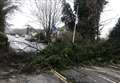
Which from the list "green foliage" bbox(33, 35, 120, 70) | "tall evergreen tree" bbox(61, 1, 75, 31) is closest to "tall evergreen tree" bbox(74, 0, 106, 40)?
"tall evergreen tree" bbox(61, 1, 75, 31)

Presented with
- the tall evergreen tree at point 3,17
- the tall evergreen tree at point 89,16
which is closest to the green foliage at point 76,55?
the tall evergreen tree at point 3,17

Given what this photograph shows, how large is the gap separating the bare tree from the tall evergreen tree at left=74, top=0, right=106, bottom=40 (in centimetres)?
984

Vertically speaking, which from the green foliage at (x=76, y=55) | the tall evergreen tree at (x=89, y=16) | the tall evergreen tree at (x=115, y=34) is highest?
the tall evergreen tree at (x=89, y=16)

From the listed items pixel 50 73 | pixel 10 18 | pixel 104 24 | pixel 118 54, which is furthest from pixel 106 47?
pixel 10 18

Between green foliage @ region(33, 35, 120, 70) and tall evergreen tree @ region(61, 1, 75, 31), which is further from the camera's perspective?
tall evergreen tree @ region(61, 1, 75, 31)

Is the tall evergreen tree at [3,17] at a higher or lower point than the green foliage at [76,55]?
higher

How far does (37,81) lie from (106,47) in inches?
333

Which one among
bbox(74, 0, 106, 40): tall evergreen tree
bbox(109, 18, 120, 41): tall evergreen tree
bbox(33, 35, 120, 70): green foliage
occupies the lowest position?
bbox(33, 35, 120, 70): green foliage

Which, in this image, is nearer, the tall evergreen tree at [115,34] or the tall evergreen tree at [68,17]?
the tall evergreen tree at [115,34]

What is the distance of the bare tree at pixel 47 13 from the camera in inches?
1427

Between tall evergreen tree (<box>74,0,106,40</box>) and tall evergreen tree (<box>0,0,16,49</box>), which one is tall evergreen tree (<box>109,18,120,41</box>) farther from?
tall evergreen tree (<box>0,0,16,49</box>)

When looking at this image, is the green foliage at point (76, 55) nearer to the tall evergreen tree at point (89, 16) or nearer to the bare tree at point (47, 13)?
the tall evergreen tree at point (89, 16)

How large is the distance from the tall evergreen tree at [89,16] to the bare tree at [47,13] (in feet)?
32.3

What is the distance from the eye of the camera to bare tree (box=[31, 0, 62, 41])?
119 ft
